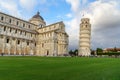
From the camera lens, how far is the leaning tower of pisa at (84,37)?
8175 centimetres

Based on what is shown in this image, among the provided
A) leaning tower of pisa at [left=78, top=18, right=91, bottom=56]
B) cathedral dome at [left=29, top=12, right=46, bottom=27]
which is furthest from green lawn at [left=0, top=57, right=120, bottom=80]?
leaning tower of pisa at [left=78, top=18, right=91, bottom=56]

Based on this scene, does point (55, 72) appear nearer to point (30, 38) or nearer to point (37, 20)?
point (30, 38)

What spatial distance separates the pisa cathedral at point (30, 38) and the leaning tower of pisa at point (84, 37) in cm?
1553

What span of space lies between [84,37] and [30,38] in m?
29.5

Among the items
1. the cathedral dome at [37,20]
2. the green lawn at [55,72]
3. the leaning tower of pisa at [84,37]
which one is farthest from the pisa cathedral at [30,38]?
the green lawn at [55,72]

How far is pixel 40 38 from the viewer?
6994 cm

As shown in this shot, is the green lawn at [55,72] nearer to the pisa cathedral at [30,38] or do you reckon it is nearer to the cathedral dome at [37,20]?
the pisa cathedral at [30,38]

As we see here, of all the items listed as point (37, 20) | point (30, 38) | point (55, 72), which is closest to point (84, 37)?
point (37, 20)

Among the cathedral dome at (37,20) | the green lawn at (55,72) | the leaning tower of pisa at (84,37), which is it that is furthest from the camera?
the leaning tower of pisa at (84,37)

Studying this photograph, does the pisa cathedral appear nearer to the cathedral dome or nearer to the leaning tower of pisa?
the cathedral dome

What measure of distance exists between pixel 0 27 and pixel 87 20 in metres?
46.3

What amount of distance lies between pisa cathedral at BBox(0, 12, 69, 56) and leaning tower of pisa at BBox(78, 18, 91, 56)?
50.9 feet

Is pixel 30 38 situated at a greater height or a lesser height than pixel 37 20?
lesser

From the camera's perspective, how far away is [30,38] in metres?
66.9
